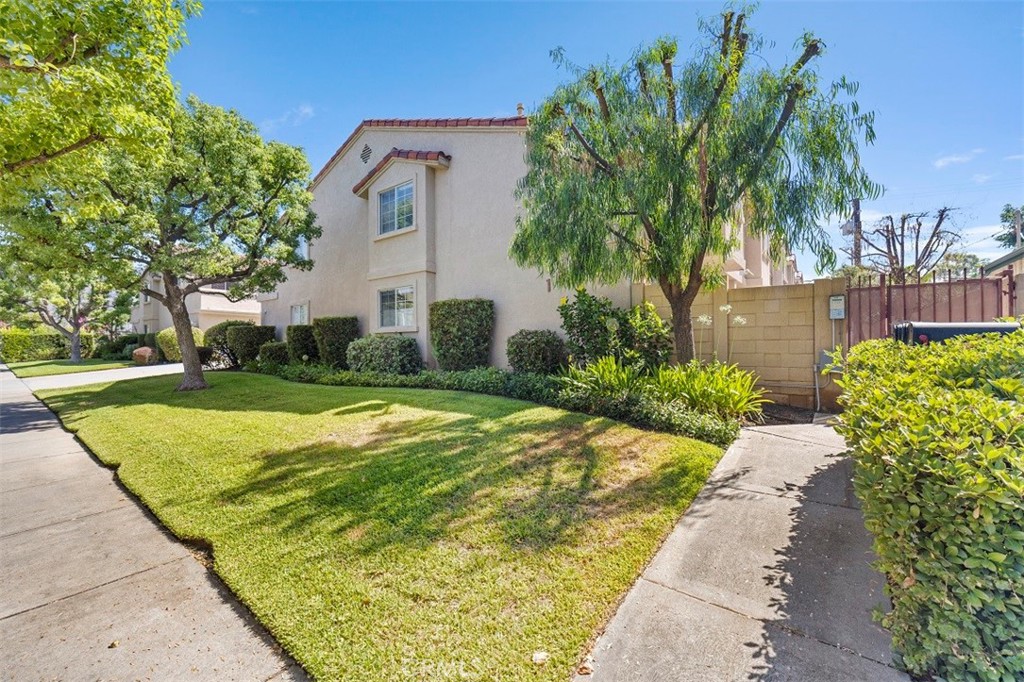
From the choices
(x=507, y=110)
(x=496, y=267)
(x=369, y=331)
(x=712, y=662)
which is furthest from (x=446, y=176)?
(x=712, y=662)

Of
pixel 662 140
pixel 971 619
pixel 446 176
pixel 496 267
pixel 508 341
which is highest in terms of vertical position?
pixel 446 176

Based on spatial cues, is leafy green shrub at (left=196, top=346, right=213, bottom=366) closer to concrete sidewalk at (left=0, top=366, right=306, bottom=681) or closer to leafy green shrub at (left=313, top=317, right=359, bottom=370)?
leafy green shrub at (left=313, top=317, right=359, bottom=370)

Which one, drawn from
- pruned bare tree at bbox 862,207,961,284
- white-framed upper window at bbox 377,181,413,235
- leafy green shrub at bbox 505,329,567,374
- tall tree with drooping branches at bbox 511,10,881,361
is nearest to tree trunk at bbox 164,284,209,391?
white-framed upper window at bbox 377,181,413,235

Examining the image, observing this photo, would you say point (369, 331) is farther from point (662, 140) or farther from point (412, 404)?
point (662, 140)

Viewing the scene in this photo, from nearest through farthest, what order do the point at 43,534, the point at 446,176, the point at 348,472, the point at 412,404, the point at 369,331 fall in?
the point at 43,534 → the point at 348,472 → the point at 412,404 → the point at 446,176 → the point at 369,331

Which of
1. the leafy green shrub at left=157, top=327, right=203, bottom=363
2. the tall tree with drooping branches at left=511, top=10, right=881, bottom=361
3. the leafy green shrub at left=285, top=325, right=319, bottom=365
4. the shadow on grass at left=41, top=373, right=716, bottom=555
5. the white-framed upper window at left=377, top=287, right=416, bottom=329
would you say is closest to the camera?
the shadow on grass at left=41, top=373, right=716, bottom=555

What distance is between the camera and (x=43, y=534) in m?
4.24

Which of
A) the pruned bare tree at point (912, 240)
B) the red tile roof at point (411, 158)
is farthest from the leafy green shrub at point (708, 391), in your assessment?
the pruned bare tree at point (912, 240)

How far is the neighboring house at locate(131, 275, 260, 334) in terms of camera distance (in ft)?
96.4

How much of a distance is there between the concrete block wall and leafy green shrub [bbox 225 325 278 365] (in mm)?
16675

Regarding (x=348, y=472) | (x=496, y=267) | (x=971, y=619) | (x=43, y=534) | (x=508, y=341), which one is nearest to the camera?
(x=971, y=619)

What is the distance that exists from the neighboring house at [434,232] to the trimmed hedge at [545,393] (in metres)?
1.63

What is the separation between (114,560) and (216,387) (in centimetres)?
1011

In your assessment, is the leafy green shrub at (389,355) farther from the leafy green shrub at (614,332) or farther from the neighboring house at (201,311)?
the neighboring house at (201,311)
